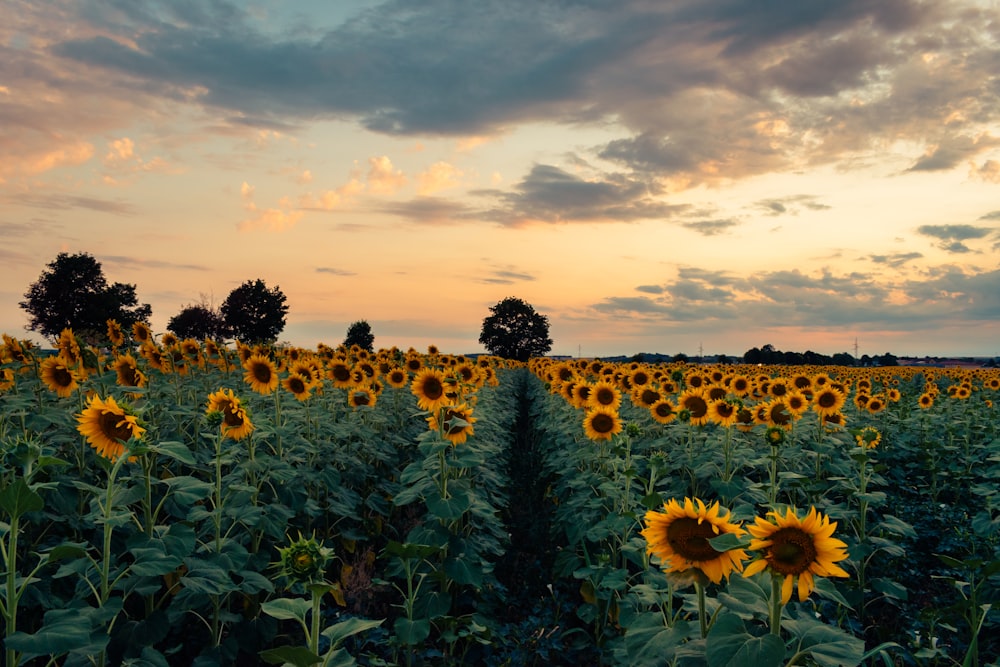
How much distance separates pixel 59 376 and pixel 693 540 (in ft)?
25.0

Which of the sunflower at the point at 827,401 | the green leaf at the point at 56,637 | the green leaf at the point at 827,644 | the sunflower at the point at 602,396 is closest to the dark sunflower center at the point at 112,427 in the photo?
the green leaf at the point at 56,637

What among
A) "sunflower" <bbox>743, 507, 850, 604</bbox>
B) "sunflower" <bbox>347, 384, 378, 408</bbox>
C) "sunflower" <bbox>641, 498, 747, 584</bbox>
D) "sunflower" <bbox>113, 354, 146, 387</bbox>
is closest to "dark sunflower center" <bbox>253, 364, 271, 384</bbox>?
"sunflower" <bbox>113, 354, 146, 387</bbox>

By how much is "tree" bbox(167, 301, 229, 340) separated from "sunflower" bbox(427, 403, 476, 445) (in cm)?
7292

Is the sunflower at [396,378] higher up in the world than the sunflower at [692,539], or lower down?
higher up

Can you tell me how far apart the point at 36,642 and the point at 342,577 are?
406 cm

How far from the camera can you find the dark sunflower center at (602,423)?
7.97 metres

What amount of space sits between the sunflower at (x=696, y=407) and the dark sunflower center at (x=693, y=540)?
569 centimetres

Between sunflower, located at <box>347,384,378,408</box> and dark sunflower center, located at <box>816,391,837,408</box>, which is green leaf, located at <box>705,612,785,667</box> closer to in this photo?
dark sunflower center, located at <box>816,391,837,408</box>

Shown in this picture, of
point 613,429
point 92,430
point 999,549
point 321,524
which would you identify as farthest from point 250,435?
point 999,549

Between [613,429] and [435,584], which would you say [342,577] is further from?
[613,429]

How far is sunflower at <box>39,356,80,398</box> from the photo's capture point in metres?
7.79

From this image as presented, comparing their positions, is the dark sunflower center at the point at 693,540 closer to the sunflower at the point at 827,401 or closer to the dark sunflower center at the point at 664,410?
the dark sunflower center at the point at 664,410

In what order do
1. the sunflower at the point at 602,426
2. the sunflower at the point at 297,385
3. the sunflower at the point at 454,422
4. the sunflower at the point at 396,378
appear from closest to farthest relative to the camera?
1. the sunflower at the point at 454,422
2. the sunflower at the point at 602,426
3. the sunflower at the point at 297,385
4. the sunflower at the point at 396,378

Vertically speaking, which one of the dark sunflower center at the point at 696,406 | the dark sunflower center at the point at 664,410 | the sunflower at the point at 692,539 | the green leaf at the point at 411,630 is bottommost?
the green leaf at the point at 411,630
